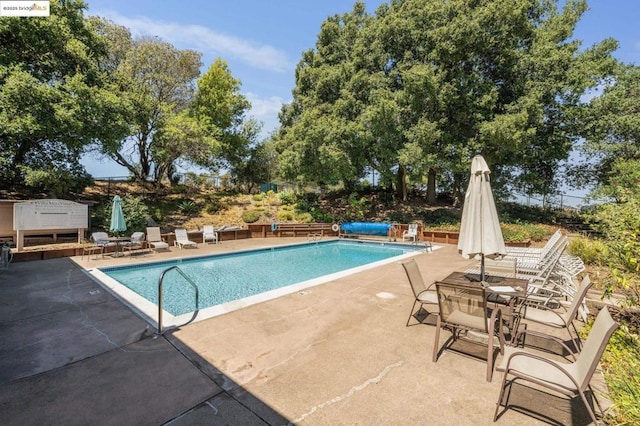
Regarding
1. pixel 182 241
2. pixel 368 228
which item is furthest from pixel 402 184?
pixel 182 241

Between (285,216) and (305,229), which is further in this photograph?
(285,216)

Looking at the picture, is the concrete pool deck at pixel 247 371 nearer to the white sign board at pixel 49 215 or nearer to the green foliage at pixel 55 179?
the white sign board at pixel 49 215

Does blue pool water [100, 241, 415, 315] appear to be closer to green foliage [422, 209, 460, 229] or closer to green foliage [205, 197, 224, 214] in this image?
green foliage [422, 209, 460, 229]

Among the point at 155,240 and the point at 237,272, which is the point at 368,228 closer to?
the point at 237,272

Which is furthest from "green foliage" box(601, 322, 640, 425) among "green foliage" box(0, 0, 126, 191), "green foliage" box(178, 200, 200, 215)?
"green foliage" box(178, 200, 200, 215)

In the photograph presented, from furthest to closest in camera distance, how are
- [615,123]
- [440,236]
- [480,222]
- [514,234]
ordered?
[615,123] < [440,236] < [514,234] < [480,222]

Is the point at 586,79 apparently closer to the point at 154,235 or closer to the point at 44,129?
the point at 154,235

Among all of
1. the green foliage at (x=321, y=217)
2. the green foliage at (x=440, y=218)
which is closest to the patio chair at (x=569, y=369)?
the green foliage at (x=440, y=218)

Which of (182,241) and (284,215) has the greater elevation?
(284,215)

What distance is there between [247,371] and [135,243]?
986 cm

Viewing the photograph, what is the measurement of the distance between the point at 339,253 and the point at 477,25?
Answer: 1361cm

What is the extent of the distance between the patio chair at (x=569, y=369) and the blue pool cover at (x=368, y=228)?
43.9 feet

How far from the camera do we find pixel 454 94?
15.6 meters

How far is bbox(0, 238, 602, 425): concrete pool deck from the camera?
2.42 metres
